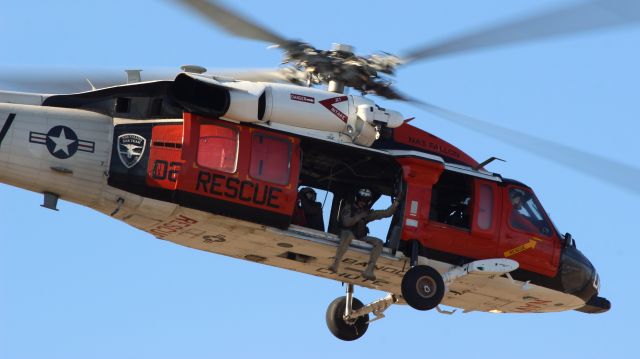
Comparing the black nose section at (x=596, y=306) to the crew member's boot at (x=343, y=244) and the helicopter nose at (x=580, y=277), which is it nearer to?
the helicopter nose at (x=580, y=277)

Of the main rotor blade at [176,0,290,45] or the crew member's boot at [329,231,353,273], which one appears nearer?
the main rotor blade at [176,0,290,45]

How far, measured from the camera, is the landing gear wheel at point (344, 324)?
22.5m

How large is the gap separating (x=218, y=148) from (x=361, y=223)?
2677 mm

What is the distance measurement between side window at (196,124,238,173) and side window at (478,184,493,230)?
425 cm

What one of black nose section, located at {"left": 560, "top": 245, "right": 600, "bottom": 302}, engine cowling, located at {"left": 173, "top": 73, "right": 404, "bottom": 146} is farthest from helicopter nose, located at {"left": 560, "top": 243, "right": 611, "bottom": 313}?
engine cowling, located at {"left": 173, "top": 73, "right": 404, "bottom": 146}

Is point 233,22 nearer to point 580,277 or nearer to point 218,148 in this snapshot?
point 218,148

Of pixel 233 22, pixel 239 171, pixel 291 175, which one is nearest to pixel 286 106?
pixel 291 175

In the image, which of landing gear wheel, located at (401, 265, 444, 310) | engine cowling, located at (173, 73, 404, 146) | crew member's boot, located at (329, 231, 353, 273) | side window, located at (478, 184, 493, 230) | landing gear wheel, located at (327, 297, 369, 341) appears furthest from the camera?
landing gear wheel, located at (327, 297, 369, 341)

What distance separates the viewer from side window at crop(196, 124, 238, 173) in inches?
727

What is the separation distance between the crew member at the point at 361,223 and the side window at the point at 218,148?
210 centimetres

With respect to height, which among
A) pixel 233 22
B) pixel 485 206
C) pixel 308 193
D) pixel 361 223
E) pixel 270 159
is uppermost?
pixel 233 22

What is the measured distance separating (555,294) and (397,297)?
2.53 metres

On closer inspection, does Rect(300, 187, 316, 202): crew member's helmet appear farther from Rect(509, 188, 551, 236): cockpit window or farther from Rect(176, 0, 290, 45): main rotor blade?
Rect(509, 188, 551, 236): cockpit window

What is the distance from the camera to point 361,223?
65.4ft
